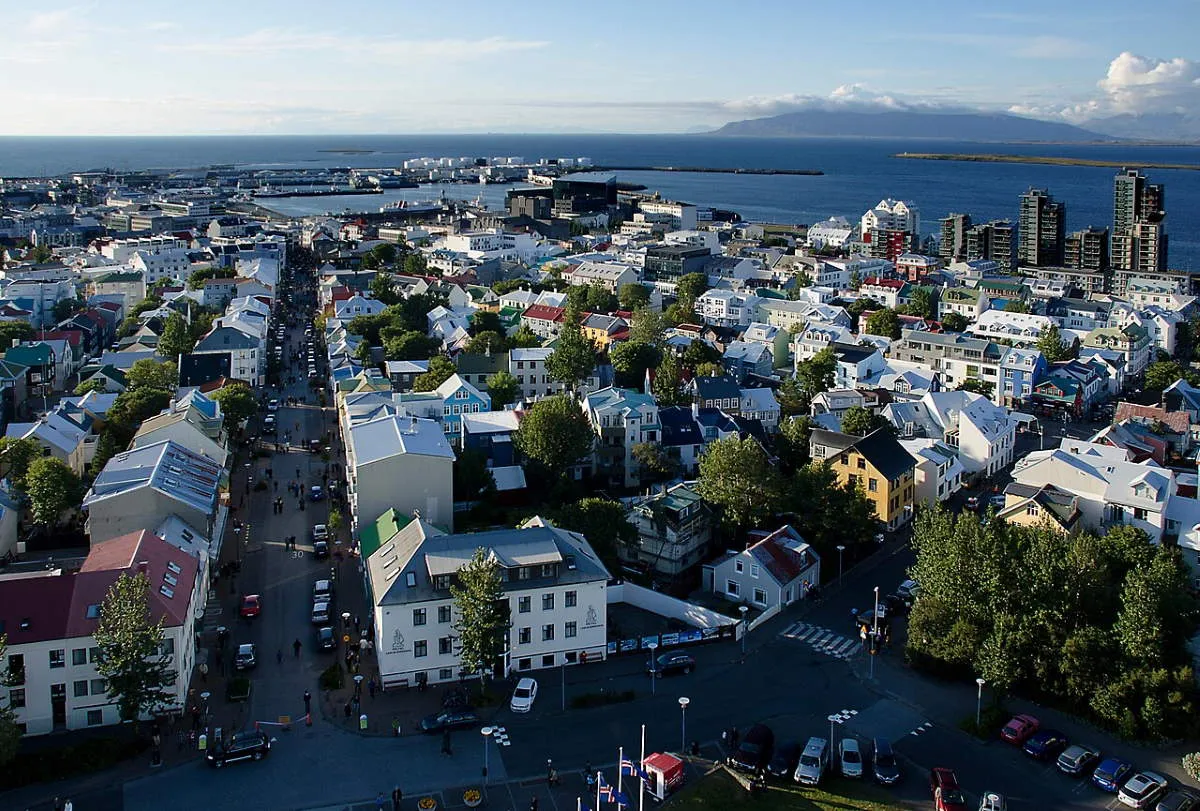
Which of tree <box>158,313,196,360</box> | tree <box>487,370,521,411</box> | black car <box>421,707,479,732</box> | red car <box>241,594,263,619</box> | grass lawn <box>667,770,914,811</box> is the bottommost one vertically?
grass lawn <box>667,770,914,811</box>

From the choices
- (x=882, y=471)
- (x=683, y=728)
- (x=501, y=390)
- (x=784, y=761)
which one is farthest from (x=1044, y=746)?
(x=501, y=390)

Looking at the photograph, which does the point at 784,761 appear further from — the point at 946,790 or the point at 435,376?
the point at 435,376

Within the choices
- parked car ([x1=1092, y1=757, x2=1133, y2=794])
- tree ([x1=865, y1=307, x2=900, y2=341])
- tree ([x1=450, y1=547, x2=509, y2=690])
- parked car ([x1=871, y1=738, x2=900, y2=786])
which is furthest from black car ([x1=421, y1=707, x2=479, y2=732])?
tree ([x1=865, y1=307, x2=900, y2=341])

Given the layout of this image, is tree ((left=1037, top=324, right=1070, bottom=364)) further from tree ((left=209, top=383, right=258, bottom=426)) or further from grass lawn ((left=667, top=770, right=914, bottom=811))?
grass lawn ((left=667, top=770, right=914, bottom=811))

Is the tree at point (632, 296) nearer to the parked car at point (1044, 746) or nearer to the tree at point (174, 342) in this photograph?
the tree at point (174, 342)

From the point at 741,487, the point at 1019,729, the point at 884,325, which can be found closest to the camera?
the point at 1019,729

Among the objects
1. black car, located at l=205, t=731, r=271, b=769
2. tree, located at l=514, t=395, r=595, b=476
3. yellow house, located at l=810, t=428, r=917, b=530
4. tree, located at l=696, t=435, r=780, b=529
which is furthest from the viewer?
tree, located at l=514, t=395, r=595, b=476

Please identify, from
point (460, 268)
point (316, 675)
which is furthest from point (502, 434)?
point (460, 268)
